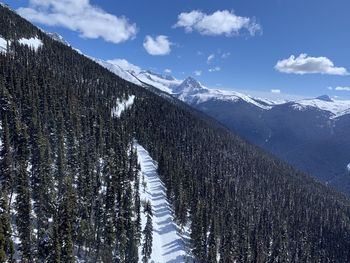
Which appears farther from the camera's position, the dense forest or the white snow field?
the white snow field

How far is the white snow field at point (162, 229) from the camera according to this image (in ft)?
377

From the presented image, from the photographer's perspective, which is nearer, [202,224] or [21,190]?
[21,190]

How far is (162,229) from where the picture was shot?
129500 mm

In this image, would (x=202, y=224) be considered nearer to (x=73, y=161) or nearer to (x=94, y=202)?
(x=94, y=202)

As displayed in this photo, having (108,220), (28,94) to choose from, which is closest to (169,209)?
(108,220)

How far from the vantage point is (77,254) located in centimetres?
9044

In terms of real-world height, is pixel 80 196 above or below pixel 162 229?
above

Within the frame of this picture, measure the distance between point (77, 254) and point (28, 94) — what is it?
76747 mm

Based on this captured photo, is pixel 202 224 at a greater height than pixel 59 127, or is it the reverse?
pixel 59 127

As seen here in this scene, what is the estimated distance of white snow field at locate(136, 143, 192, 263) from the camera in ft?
377

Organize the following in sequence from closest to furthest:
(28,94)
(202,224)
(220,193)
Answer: (202,224)
(28,94)
(220,193)

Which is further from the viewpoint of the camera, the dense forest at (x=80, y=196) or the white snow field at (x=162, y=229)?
the white snow field at (x=162, y=229)

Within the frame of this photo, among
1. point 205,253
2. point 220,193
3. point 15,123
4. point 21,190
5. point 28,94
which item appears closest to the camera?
point 21,190

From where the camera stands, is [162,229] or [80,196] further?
[162,229]
